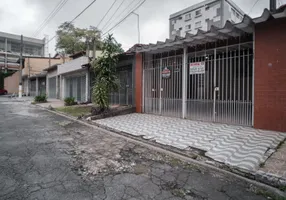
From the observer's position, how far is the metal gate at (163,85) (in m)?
9.33

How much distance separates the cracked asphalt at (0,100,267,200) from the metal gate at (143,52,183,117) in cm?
460

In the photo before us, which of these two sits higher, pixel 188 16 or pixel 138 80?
pixel 188 16

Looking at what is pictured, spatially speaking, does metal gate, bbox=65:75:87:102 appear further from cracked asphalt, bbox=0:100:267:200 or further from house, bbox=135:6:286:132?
cracked asphalt, bbox=0:100:267:200

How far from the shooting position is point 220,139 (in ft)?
18.5

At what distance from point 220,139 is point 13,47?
6251 centimetres

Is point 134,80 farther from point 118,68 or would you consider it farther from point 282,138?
point 282,138

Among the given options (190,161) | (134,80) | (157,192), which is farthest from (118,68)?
(157,192)

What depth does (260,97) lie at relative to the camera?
21.5 feet

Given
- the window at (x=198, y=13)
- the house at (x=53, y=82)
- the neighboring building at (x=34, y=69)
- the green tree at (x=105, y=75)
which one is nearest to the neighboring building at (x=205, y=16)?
the window at (x=198, y=13)

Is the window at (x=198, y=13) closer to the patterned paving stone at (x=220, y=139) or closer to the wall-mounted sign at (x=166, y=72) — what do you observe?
the wall-mounted sign at (x=166, y=72)

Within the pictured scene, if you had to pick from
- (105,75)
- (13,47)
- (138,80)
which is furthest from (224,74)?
(13,47)

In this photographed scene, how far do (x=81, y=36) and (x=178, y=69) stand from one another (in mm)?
29622

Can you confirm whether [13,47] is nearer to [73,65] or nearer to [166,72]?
[73,65]

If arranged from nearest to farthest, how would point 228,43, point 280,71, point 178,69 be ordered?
1. point 280,71
2. point 228,43
3. point 178,69
